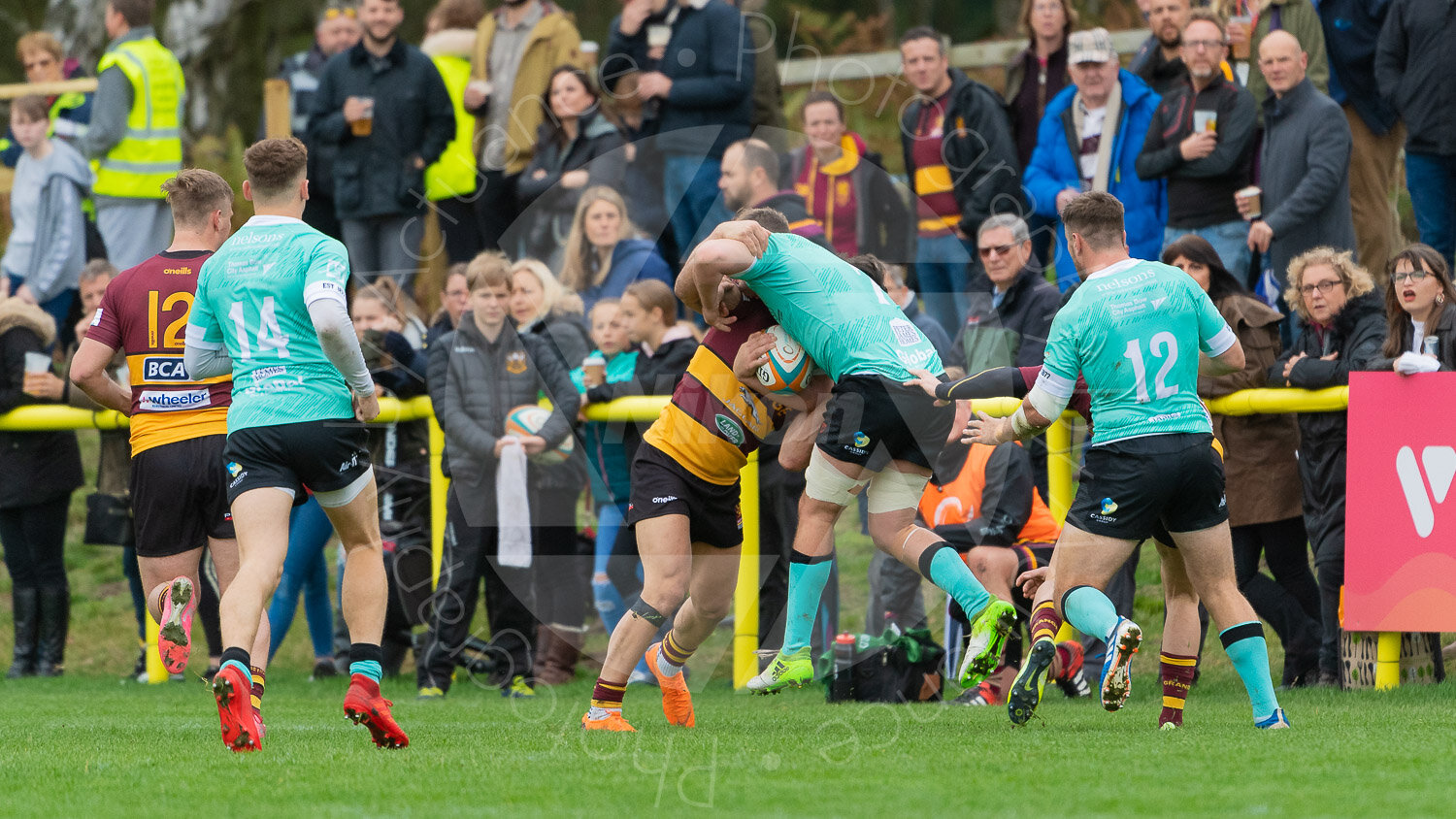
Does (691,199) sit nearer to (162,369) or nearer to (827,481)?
(827,481)

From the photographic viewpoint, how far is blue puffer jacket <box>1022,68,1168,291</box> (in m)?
11.5

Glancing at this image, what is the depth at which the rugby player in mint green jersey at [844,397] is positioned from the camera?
7.54 metres

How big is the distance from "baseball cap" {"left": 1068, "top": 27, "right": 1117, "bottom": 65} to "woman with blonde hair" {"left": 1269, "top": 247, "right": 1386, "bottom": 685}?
2455mm

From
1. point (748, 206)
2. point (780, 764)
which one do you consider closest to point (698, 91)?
point (748, 206)

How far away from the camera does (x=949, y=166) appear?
12.1 m

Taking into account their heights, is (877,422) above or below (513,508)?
above

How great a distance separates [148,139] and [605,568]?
6.75 meters

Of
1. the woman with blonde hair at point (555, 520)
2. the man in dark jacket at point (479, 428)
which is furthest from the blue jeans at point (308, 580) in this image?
the woman with blonde hair at point (555, 520)

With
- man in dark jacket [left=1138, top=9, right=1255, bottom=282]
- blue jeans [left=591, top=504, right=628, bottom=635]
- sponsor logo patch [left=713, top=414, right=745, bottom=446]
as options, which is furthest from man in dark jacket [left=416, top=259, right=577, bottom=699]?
man in dark jacket [left=1138, top=9, right=1255, bottom=282]

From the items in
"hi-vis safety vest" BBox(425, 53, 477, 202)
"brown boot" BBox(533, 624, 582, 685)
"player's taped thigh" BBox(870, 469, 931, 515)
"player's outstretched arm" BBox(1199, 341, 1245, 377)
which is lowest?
"brown boot" BBox(533, 624, 582, 685)

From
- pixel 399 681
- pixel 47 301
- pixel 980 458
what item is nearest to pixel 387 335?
pixel 399 681

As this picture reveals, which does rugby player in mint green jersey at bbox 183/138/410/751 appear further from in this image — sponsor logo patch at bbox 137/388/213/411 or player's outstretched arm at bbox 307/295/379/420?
sponsor logo patch at bbox 137/388/213/411

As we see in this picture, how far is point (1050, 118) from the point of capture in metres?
11.7

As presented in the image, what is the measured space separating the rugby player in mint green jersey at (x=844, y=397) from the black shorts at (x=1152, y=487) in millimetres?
567
